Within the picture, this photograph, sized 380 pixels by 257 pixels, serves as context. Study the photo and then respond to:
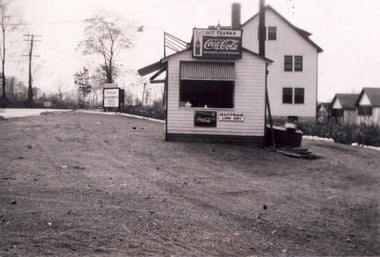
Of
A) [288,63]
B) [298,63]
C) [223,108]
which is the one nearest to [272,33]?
[288,63]

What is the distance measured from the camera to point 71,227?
7.99 meters

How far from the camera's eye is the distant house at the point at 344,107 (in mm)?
67375

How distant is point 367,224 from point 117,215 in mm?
4791

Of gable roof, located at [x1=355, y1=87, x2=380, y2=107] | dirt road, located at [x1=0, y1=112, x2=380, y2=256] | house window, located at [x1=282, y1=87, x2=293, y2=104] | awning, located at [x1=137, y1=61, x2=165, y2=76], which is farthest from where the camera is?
gable roof, located at [x1=355, y1=87, x2=380, y2=107]

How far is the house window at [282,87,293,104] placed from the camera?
4556 cm

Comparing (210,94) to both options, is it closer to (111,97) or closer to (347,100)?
(111,97)

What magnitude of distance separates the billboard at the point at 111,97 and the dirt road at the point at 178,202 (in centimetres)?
2115

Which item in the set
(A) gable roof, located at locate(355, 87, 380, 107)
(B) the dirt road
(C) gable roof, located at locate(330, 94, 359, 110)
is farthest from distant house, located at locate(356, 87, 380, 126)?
(B) the dirt road

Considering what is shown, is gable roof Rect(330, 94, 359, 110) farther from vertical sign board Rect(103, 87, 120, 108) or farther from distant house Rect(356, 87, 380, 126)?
vertical sign board Rect(103, 87, 120, 108)

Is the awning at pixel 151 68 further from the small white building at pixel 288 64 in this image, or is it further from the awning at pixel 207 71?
the small white building at pixel 288 64

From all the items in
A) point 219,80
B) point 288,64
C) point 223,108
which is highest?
point 288,64

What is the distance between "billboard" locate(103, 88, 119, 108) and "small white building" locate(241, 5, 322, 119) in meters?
13.3

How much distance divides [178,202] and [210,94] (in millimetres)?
13161

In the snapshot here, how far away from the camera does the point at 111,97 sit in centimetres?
3981
